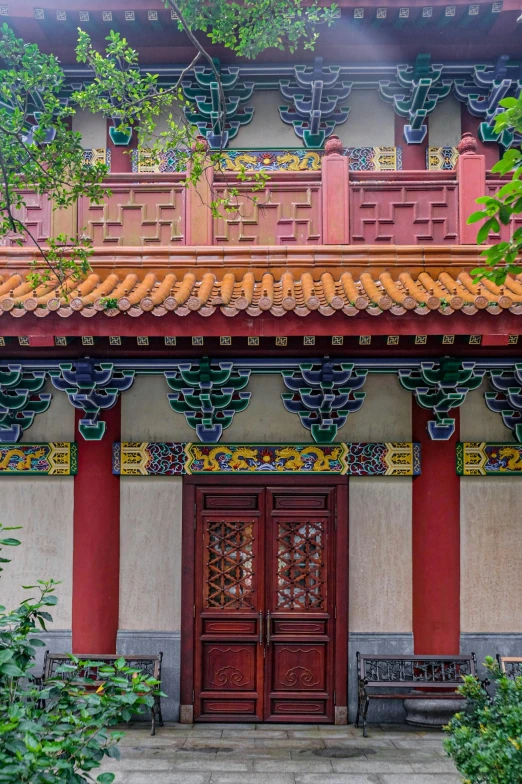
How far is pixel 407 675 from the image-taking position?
6.48 meters

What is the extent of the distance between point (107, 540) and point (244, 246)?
3.06 meters

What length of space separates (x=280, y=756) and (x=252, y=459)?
258 centimetres

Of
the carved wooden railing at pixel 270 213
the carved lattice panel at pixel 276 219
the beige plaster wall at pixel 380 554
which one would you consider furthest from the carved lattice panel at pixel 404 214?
the beige plaster wall at pixel 380 554

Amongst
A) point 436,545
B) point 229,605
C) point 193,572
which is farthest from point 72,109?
point 436,545

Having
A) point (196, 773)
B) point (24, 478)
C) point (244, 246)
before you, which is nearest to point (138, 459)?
point (24, 478)

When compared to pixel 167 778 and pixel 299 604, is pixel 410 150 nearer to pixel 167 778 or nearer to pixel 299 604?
pixel 299 604

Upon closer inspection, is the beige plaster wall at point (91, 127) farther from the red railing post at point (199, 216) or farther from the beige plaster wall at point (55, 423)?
the beige plaster wall at point (55, 423)

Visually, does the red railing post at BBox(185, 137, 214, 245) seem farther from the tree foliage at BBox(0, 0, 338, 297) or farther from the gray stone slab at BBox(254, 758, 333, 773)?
the gray stone slab at BBox(254, 758, 333, 773)

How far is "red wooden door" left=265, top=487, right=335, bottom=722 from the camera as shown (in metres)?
6.58

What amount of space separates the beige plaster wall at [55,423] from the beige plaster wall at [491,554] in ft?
12.7

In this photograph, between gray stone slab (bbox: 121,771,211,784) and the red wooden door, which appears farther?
the red wooden door

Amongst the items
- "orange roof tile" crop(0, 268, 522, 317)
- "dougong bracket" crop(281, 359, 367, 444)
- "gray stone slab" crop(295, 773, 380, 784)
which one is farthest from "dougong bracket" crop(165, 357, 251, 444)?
"gray stone slab" crop(295, 773, 380, 784)

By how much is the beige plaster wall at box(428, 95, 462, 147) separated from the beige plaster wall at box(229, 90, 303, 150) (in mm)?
1543

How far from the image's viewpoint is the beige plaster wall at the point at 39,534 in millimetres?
6625
